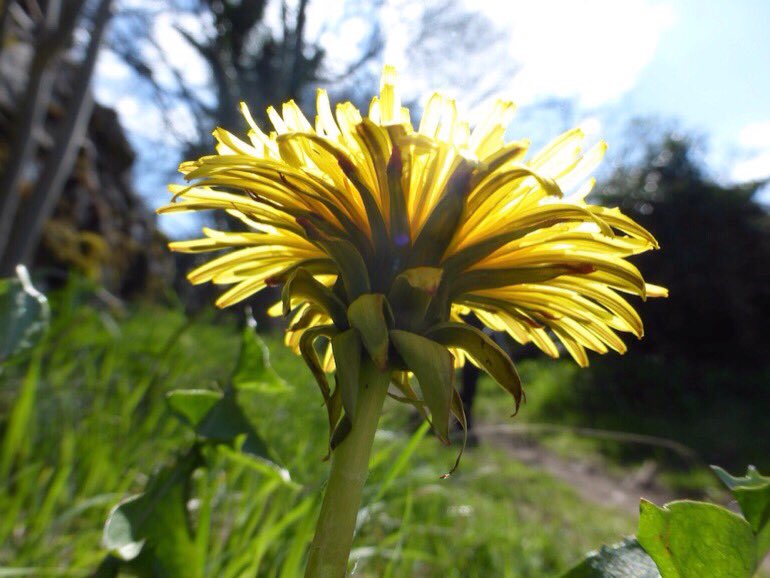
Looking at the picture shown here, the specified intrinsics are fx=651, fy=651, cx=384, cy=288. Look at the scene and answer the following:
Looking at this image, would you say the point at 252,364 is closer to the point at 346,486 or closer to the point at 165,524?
the point at 165,524

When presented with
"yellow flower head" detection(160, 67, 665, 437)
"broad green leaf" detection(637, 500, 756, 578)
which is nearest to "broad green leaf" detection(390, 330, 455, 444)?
"yellow flower head" detection(160, 67, 665, 437)

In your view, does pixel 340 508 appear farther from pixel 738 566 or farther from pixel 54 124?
pixel 54 124

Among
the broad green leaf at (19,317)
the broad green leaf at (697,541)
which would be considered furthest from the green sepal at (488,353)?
the broad green leaf at (19,317)

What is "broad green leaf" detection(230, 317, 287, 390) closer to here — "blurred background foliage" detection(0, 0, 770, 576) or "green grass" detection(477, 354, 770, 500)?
"blurred background foliage" detection(0, 0, 770, 576)

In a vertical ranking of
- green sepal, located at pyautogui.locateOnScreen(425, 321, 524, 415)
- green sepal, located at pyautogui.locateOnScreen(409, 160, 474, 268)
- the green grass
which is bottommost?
the green grass

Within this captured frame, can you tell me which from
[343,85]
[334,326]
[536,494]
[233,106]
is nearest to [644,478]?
[536,494]
